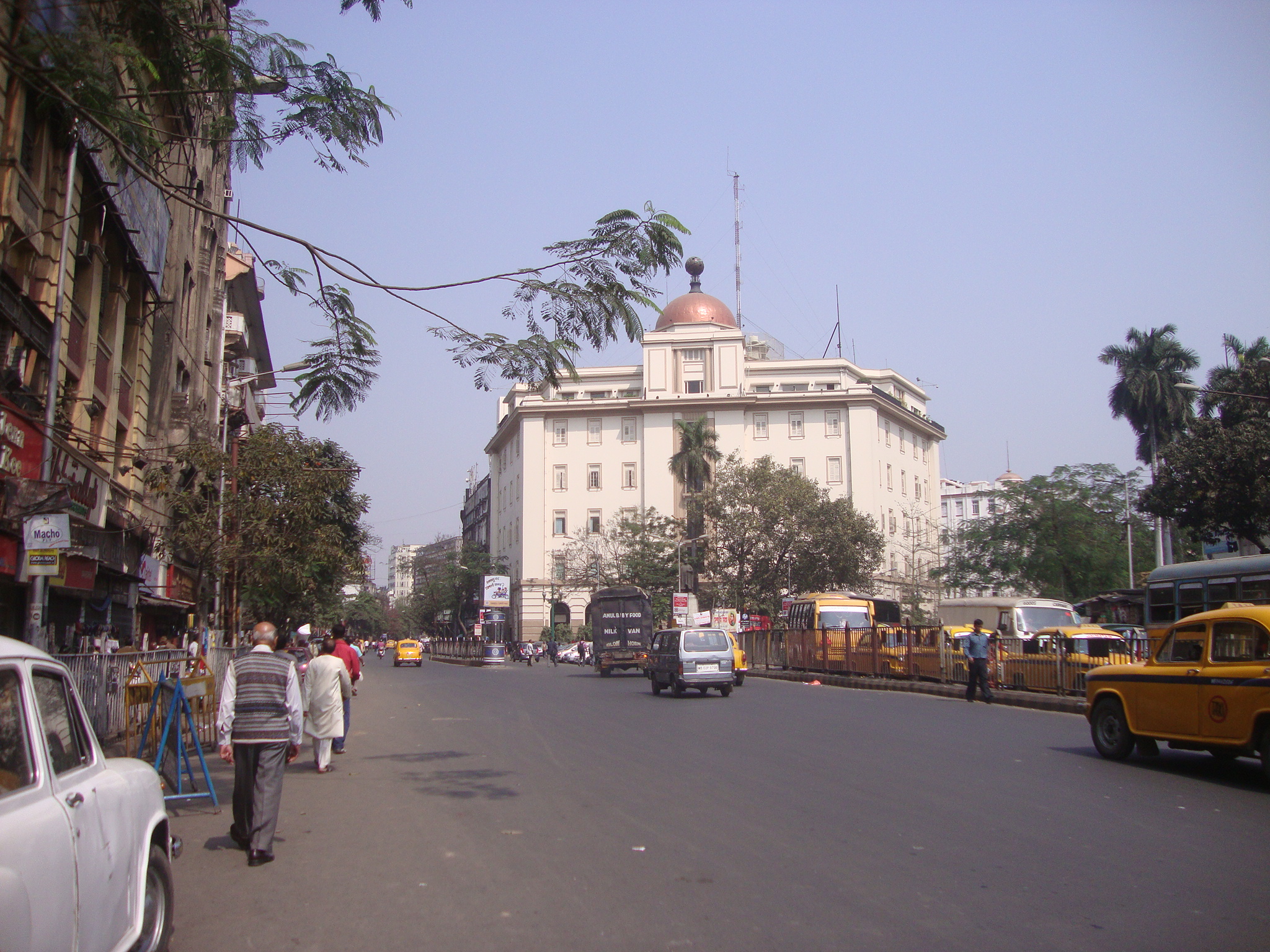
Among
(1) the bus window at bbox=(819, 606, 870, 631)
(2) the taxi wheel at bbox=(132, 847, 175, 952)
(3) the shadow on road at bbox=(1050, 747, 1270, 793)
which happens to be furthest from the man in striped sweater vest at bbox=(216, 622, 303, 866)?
(1) the bus window at bbox=(819, 606, 870, 631)

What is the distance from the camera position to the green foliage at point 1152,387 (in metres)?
56.8

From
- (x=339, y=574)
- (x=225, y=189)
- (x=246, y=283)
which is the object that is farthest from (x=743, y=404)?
(x=339, y=574)

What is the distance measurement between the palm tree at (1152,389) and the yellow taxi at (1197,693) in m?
49.1

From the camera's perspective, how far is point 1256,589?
887 inches

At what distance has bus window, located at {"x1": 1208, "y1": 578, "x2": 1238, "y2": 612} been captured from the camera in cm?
2341

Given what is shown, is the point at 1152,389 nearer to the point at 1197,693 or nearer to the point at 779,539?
the point at 779,539

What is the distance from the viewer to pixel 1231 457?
34.3 metres

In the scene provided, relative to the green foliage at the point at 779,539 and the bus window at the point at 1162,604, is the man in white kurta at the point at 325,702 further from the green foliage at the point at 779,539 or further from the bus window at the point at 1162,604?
the green foliage at the point at 779,539

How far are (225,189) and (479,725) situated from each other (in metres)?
27.1

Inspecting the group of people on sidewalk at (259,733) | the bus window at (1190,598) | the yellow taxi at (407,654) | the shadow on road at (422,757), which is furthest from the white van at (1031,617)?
the yellow taxi at (407,654)

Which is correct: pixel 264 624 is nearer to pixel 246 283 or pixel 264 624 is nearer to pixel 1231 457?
pixel 1231 457

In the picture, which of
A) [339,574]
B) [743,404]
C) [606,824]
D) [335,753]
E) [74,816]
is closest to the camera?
[74,816]

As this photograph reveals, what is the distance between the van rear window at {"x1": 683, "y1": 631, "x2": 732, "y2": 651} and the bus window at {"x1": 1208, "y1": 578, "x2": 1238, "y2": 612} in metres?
11.3

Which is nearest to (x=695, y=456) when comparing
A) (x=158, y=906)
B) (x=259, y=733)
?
(x=259, y=733)
